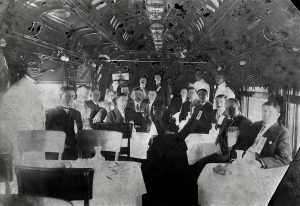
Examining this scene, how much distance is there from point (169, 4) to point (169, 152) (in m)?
0.91

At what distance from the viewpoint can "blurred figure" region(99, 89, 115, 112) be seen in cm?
229

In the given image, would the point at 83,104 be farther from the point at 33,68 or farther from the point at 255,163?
the point at 255,163

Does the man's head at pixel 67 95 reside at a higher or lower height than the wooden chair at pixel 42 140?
higher

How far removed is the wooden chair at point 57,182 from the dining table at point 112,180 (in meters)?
0.03

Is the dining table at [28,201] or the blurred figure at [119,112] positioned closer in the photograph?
the blurred figure at [119,112]

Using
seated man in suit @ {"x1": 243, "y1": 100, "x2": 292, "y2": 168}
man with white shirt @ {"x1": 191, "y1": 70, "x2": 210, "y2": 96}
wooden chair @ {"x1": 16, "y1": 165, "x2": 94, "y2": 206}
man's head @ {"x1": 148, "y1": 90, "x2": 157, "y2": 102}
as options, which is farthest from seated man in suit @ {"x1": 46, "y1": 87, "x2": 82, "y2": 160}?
seated man in suit @ {"x1": 243, "y1": 100, "x2": 292, "y2": 168}

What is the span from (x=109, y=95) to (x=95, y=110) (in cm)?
13

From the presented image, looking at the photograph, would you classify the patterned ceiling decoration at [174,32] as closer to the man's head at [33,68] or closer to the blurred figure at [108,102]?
the man's head at [33,68]

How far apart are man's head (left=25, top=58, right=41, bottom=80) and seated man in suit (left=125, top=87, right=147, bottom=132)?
610mm

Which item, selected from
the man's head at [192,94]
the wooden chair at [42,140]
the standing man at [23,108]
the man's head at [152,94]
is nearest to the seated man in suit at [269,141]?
the man's head at [192,94]

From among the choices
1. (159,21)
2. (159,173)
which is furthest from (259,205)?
(159,21)

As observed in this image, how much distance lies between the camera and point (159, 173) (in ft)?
7.81

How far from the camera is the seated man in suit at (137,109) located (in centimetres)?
230

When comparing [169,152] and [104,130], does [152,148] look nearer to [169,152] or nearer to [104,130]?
[169,152]
